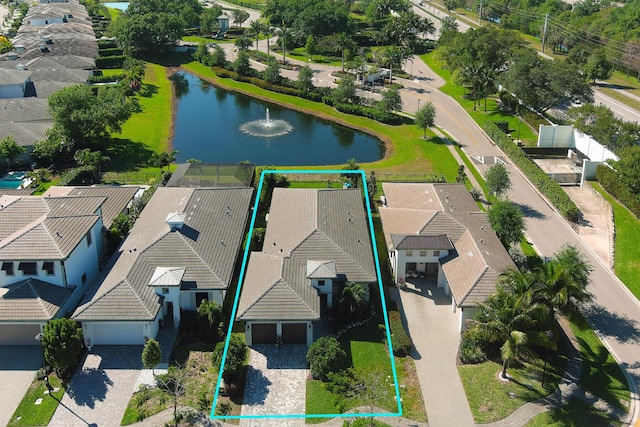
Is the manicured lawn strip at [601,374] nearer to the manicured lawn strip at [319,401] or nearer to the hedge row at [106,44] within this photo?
the manicured lawn strip at [319,401]

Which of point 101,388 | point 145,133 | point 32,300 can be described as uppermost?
point 32,300

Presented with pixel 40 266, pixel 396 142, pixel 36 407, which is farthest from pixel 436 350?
pixel 396 142

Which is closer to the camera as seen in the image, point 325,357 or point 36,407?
point 36,407

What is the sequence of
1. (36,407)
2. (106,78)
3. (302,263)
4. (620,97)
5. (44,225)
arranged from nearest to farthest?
(36,407)
(44,225)
(302,263)
(620,97)
(106,78)

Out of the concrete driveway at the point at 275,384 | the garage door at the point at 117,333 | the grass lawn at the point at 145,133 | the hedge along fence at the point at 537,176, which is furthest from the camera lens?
the grass lawn at the point at 145,133

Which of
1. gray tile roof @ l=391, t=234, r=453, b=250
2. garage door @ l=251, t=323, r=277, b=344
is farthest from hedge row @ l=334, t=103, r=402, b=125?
garage door @ l=251, t=323, r=277, b=344

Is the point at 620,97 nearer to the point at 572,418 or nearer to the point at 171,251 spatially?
the point at 572,418

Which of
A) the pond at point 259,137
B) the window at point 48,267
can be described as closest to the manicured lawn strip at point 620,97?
the pond at point 259,137

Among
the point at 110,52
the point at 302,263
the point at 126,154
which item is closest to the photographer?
the point at 302,263
